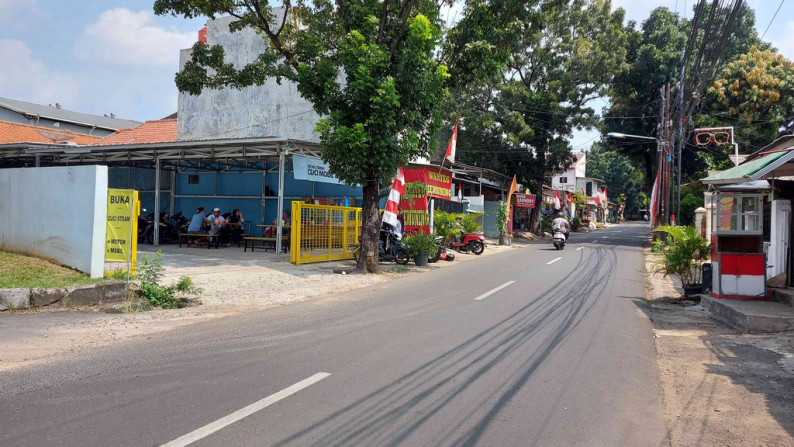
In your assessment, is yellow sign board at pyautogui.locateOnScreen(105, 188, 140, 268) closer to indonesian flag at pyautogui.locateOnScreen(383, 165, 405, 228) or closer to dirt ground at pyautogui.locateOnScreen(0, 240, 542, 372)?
dirt ground at pyautogui.locateOnScreen(0, 240, 542, 372)

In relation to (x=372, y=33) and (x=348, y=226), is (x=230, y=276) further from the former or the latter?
(x=372, y=33)

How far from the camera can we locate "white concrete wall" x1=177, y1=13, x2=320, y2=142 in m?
25.7

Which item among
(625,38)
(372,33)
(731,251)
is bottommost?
(731,251)

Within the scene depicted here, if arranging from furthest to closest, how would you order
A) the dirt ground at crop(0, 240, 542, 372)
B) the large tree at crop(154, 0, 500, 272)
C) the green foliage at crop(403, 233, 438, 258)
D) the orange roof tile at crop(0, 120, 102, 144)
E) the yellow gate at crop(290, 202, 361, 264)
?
the orange roof tile at crop(0, 120, 102, 144)
the green foliage at crop(403, 233, 438, 258)
the yellow gate at crop(290, 202, 361, 264)
the large tree at crop(154, 0, 500, 272)
the dirt ground at crop(0, 240, 542, 372)

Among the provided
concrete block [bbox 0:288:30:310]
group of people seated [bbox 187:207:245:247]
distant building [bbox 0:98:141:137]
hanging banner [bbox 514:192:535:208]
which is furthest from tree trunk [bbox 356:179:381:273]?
distant building [bbox 0:98:141:137]

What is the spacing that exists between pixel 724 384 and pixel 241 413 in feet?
15.7

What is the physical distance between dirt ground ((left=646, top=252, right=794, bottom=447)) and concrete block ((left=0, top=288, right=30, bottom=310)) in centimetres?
871

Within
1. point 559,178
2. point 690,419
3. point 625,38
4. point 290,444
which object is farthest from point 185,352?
point 559,178

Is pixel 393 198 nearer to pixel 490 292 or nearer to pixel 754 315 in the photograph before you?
pixel 490 292

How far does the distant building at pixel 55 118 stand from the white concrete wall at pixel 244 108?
17953mm

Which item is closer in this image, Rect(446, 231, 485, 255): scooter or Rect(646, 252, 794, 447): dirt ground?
Rect(646, 252, 794, 447): dirt ground

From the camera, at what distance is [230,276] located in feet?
41.0

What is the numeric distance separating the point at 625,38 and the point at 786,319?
98.4 ft

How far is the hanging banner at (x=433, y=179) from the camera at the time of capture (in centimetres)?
1955
